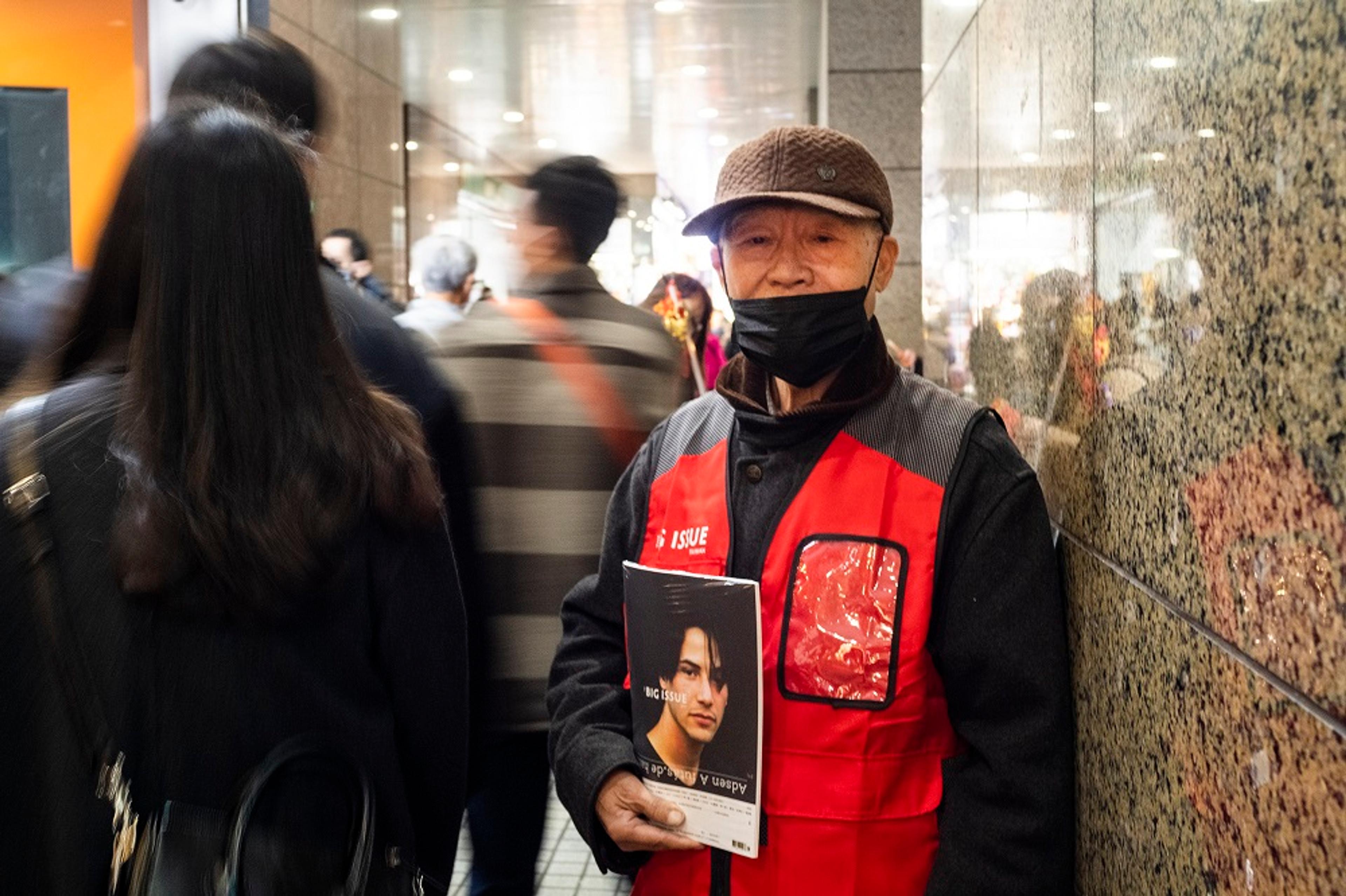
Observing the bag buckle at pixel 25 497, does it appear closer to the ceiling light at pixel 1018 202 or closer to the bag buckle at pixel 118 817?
the bag buckle at pixel 118 817

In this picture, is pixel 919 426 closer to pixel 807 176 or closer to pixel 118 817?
pixel 807 176

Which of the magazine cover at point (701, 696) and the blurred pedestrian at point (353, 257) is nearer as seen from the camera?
the magazine cover at point (701, 696)

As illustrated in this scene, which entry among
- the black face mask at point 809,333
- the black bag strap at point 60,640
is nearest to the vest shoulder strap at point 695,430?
the black face mask at point 809,333

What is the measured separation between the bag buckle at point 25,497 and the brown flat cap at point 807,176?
38.1 inches

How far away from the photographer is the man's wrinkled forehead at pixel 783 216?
6.26ft

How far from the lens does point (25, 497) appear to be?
153cm

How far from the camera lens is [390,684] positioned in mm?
1755

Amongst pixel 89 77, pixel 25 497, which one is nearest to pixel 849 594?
pixel 25 497

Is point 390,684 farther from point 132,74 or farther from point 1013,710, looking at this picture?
point 132,74

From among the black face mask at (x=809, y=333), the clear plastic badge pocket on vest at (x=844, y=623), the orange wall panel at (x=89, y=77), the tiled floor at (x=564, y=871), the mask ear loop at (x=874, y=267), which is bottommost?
the tiled floor at (x=564, y=871)

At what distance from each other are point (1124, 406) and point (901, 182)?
8.37 metres

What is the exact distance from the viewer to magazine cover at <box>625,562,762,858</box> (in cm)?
173

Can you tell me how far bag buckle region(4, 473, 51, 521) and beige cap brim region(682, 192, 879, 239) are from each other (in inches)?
36.2

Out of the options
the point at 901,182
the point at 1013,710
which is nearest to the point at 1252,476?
the point at 1013,710
